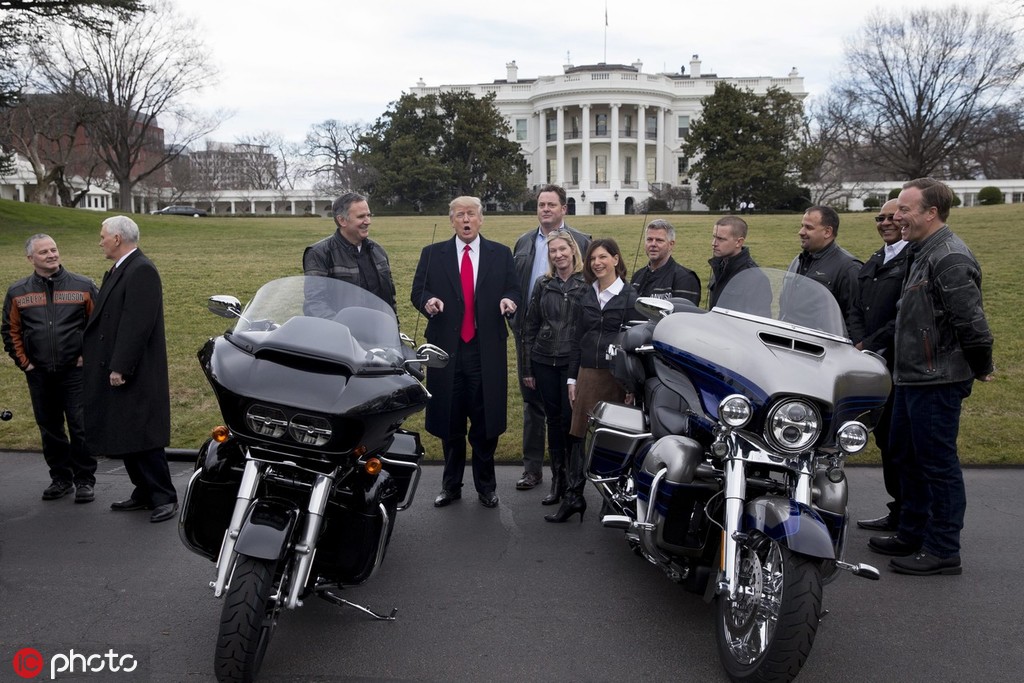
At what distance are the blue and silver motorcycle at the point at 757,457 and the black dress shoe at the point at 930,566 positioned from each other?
1.37 m

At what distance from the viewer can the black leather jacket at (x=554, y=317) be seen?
5.71 meters

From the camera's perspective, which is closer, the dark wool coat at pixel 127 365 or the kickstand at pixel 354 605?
the kickstand at pixel 354 605

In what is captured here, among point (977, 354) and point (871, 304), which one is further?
point (871, 304)

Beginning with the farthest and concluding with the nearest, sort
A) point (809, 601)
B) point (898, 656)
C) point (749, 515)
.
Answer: point (898, 656)
point (749, 515)
point (809, 601)

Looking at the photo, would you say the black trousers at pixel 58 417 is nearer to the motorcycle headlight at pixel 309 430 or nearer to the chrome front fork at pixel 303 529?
the chrome front fork at pixel 303 529

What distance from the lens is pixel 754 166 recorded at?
151 feet

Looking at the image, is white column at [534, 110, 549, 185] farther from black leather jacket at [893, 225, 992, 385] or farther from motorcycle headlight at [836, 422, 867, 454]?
motorcycle headlight at [836, 422, 867, 454]

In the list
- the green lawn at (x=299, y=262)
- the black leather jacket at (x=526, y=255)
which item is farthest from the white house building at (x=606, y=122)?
the black leather jacket at (x=526, y=255)

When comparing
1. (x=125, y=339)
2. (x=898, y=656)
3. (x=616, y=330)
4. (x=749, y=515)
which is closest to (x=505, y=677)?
(x=749, y=515)

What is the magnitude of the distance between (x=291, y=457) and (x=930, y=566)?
3.46 meters

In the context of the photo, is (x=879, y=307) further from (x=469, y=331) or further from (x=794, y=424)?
(x=469, y=331)

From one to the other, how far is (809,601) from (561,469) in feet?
9.54

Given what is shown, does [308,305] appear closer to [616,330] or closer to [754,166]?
[616,330]

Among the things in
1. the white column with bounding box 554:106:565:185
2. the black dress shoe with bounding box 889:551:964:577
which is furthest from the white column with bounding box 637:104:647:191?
the black dress shoe with bounding box 889:551:964:577
